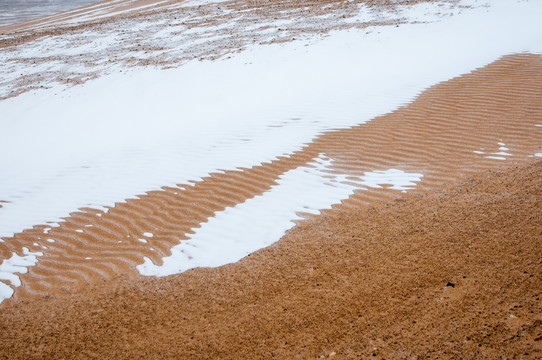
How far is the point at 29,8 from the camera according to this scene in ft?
127

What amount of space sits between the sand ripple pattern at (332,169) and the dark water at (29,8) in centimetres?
3140

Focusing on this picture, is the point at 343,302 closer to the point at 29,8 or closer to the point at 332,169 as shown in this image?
the point at 332,169

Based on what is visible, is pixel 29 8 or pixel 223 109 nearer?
pixel 223 109

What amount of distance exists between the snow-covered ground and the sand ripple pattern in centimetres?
25

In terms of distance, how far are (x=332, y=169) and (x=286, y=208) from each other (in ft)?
4.15

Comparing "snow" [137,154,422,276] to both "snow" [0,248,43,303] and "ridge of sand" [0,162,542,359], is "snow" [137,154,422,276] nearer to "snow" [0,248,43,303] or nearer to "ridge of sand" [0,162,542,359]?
"ridge of sand" [0,162,542,359]

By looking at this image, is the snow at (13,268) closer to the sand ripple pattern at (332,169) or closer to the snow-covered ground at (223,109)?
the sand ripple pattern at (332,169)

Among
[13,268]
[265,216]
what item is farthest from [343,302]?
[13,268]

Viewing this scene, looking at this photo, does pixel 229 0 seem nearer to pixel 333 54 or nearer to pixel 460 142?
pixel 333 54

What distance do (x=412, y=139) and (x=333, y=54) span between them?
7.13 m

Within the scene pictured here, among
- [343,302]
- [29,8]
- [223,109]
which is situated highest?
[29,8]

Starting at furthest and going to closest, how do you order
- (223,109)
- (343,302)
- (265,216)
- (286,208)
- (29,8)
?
(29,8), (223,109), (286,208), (265,216), (343,302)

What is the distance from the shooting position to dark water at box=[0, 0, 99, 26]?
32.9 meters

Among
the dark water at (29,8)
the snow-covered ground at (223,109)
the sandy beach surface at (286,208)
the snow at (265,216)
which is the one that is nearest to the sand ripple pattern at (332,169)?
the sandy beach surface at (286,208)
